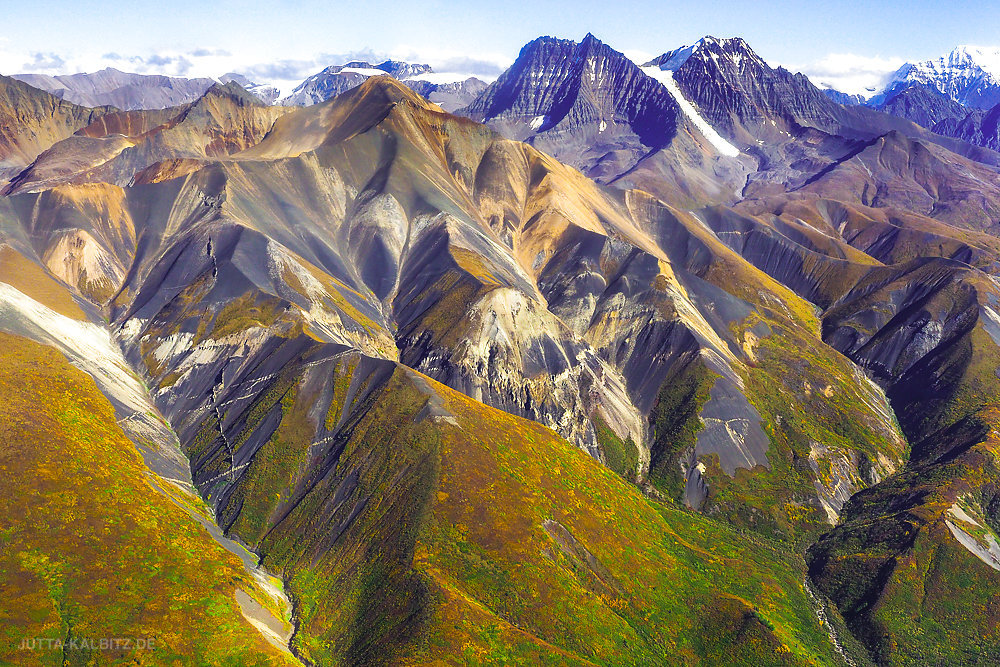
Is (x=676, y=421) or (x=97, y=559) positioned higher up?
(x=676, y=421)

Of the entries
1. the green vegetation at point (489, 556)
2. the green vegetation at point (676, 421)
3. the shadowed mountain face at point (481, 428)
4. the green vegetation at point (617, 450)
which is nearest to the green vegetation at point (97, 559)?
the shadowed mountain face at point (481, 428)

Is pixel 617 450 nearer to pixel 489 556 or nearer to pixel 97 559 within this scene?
pixel 489 556

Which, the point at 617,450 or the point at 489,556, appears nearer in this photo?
the point at 489,556

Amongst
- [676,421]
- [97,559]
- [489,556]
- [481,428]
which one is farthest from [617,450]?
[97,559]

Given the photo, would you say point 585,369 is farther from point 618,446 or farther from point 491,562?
point 491,562

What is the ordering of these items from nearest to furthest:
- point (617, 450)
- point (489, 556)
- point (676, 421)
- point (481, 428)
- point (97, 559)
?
1. point (97, 559)
2. point (489, 556)
3. point (481, 428)
4. point (617, 450)
5. point (676, 421)

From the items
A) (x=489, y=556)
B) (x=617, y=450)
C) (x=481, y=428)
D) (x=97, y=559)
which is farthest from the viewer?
(x=617, y=450)

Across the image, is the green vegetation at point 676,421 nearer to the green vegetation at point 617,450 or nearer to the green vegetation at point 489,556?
the green vegetation at point 617,450

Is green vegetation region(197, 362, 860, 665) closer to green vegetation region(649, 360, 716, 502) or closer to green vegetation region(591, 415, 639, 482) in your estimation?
green vegetation region(649, 360, 716, 502)
